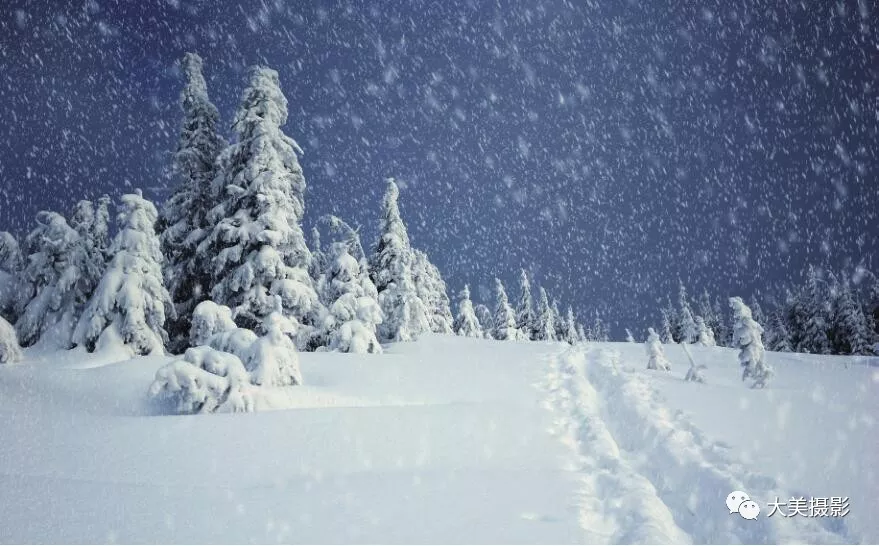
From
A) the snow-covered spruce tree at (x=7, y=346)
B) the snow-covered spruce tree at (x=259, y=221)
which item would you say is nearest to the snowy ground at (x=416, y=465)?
the snow-covered spruce tree at (x=7, y=346)

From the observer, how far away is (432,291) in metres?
52.4

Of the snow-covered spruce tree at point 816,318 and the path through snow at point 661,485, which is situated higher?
the snow-covered spruce tree at point 816,318

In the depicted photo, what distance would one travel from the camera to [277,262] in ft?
59.0

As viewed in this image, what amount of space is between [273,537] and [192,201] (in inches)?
777

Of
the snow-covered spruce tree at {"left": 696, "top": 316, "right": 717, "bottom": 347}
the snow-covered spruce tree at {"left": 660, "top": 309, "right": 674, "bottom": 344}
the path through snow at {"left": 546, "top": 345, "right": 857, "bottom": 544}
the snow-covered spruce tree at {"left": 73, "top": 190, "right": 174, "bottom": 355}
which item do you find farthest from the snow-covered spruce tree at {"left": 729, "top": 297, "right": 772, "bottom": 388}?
the snow-covered spruce tree at {"left": 660, "top": 309, "right": 674, "bottom": 344}

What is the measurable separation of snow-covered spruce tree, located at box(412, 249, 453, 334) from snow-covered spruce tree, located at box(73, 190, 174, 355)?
27202 millimetres

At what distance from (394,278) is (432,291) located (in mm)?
22444

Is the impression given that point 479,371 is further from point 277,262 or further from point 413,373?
point 277,262

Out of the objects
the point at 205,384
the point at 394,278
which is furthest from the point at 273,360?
Result: the point at 394,278

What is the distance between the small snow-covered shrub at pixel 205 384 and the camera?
28.3ft

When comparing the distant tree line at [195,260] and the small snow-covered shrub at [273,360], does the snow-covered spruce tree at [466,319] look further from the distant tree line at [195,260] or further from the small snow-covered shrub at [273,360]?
the small snow-covered shrub at [273,360]

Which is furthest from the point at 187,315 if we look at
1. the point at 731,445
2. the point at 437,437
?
the point at 731,445

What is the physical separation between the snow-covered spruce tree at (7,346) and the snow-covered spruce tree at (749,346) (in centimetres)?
2344

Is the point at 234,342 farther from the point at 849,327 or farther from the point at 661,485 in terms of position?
the point at 849,327
